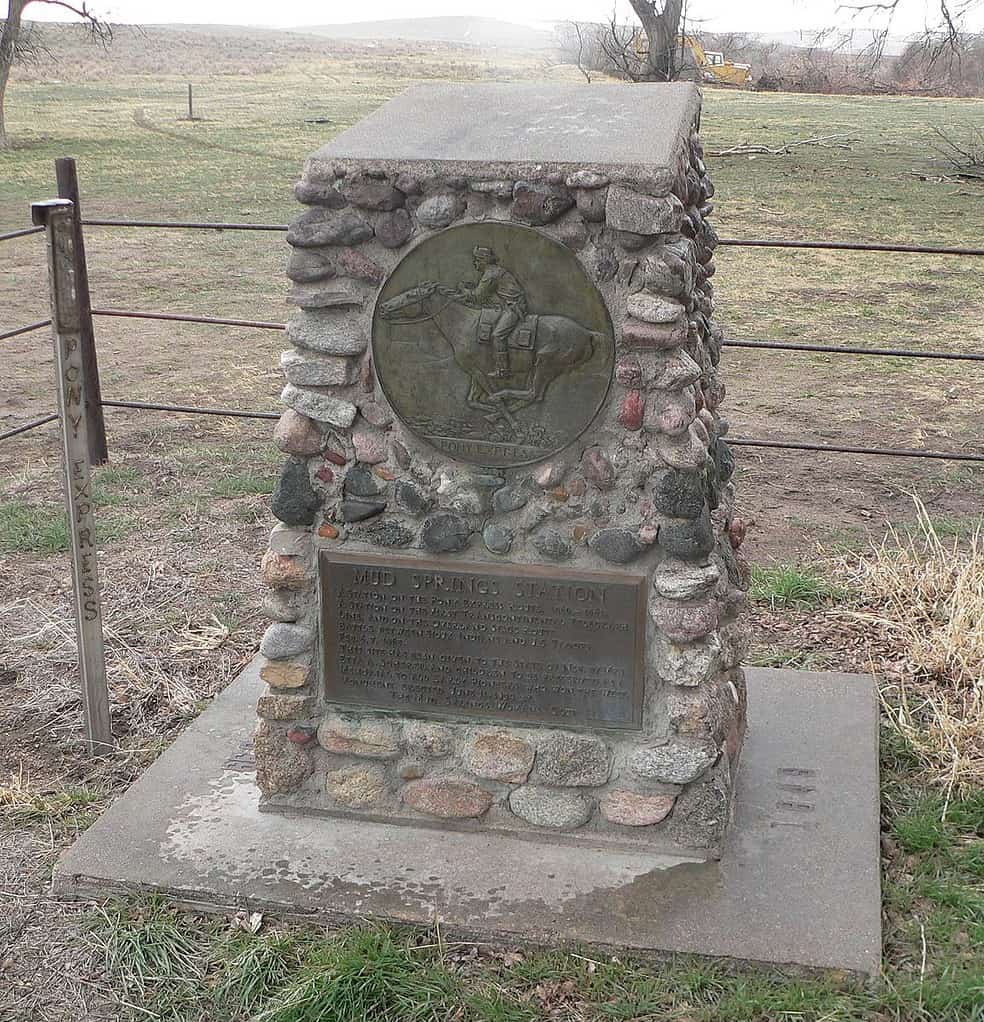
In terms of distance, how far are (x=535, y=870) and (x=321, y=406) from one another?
1.30 metres

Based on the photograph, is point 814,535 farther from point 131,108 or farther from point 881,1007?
point 131,108

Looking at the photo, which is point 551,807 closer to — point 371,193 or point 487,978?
point 487,978

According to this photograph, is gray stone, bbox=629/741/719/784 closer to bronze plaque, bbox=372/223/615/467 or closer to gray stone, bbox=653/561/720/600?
gray stone, bbox=653/561/720/600

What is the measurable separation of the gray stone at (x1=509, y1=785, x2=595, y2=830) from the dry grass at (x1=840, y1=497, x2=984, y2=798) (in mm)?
1049

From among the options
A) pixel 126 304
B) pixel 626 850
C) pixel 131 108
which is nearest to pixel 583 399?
pixel 626 850

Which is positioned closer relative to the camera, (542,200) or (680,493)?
(542,200)

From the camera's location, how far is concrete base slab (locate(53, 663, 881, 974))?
9.95 ft

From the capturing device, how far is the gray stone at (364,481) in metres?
3.30

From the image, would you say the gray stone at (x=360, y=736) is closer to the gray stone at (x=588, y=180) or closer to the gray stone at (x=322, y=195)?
the gray stone at (x=322, y=195)

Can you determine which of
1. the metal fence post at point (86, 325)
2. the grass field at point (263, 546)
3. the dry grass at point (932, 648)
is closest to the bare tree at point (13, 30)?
the grass field at point (263, 546)

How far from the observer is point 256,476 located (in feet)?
21.1

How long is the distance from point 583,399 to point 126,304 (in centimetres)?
859

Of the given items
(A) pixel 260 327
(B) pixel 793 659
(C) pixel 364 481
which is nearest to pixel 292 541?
(C) pixel 364 481

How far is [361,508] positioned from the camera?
3328mm
